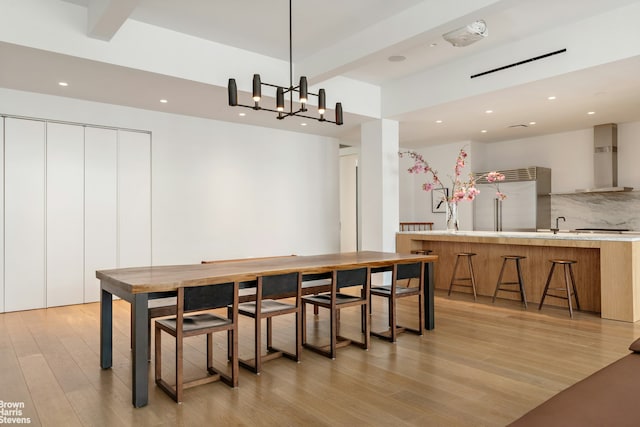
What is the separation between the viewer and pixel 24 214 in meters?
5.37

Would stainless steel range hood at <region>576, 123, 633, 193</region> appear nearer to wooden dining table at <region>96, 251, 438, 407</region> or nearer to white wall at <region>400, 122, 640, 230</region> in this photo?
white wall at <region>400, 122, 640, 230</region>

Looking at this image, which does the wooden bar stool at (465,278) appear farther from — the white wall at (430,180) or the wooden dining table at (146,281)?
the white wall at (430,180)

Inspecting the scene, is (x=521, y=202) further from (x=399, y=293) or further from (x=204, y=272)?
(x=204, y=272)

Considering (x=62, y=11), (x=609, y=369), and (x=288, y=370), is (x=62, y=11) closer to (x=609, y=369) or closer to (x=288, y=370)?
(x=288, y=370)

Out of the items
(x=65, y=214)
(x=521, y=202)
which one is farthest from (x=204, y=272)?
(x=521, y=202)

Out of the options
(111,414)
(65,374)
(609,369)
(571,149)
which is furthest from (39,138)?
(571,149)

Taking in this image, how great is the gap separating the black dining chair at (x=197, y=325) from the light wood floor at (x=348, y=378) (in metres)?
0.07

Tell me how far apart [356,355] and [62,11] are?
404 cm

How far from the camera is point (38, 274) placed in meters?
5.47

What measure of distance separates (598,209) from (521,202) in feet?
4.07

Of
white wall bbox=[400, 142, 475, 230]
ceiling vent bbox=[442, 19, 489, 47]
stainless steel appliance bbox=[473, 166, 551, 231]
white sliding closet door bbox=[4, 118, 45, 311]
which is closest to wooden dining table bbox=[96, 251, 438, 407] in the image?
ceiling vent bbox=[442, 19, 489, 47]

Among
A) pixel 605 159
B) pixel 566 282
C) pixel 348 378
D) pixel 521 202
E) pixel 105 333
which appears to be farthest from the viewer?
pixel 521 202

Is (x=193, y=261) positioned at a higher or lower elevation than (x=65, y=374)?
higher

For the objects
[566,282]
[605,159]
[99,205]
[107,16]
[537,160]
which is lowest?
[566,282]
